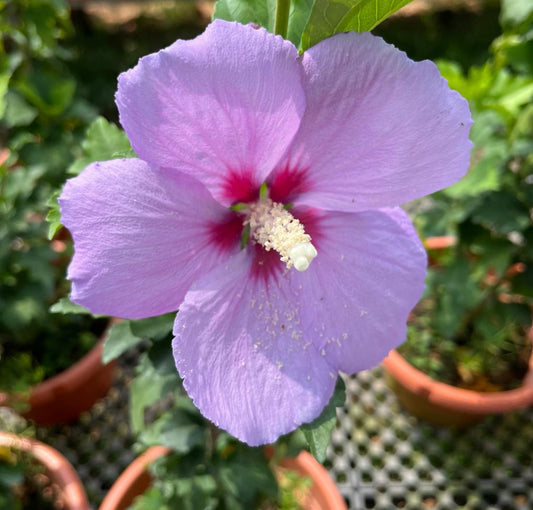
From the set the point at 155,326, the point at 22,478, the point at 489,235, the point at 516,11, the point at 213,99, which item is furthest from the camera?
the point at 489,235

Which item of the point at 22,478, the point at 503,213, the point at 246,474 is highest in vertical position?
the point at 503,213

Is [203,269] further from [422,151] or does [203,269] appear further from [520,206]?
[520,206]

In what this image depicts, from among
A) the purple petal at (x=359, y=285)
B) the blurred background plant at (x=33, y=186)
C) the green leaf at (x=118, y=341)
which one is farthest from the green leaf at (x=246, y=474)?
the blurred background plant at (x=33, y=186)

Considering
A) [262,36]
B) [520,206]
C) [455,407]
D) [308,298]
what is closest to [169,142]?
[262,36]

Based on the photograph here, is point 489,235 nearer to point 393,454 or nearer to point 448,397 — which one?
point 448,397

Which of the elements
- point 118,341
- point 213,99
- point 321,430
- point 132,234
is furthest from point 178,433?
point 213,99

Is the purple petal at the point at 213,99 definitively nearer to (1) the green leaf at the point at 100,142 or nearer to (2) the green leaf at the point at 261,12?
(2) the green leaf at the point at 261,12

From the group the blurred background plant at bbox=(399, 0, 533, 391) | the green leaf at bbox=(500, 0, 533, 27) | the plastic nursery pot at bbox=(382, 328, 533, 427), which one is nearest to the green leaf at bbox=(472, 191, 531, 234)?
the blurred background plant at bbox=(399, 0, 533, 391)
